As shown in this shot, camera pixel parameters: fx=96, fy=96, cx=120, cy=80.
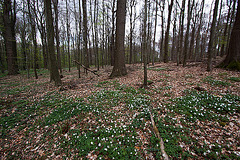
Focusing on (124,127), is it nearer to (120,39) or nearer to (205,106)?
(205,106)

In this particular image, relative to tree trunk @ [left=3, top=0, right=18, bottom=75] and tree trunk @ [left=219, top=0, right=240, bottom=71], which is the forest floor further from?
tree trunk @ [left=3, top=0, right=18, bottom=75]

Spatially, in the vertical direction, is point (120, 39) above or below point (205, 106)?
above

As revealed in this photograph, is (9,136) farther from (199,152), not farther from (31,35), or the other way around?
(31,35)

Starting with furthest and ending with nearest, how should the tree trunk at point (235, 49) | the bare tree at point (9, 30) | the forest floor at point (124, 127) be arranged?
the bare tree at point (9, 30) → the tree trunk at point (235, 49) → the forest floor at point (124, 127)

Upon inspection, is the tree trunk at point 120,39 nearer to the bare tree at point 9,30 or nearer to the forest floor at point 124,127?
the forest floor at point 124,127

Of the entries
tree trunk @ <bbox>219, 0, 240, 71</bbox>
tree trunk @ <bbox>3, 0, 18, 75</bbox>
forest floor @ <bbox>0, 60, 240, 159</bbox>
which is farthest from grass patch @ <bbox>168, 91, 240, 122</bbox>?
tree trunk @ <bbox>3, 0, 18, 75</bbox>

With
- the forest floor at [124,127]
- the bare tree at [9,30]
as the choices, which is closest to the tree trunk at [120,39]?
the forest floor at [124,127]

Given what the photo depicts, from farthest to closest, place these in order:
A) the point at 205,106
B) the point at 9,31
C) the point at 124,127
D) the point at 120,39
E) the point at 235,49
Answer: the point at 9,31 → the point at 120,39 → the point at 235,49 → the point at 205,106 → the point at 124,127

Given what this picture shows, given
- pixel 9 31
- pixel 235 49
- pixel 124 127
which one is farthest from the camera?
pixel 9 31

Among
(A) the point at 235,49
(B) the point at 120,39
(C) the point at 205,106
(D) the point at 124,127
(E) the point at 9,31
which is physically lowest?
(D) the point at 124,127

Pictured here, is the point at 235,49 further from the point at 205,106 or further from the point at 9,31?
the point at 9,31

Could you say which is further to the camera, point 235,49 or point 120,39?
point 120,39

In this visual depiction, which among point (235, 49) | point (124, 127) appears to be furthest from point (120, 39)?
point (235, 49)

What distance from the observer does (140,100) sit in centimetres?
573
